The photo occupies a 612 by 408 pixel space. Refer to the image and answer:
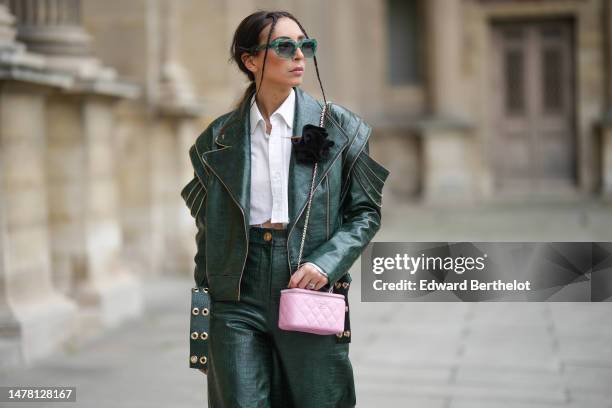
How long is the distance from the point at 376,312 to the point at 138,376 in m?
2.87

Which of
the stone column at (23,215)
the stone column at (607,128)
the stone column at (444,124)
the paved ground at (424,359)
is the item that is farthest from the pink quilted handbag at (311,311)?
the stone column at (607,128)

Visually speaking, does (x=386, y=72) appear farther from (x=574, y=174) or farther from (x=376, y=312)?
(x=376, y=312)

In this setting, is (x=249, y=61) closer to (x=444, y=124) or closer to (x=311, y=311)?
(x=311, y=311)

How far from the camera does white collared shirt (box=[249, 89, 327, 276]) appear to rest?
2.94 meters

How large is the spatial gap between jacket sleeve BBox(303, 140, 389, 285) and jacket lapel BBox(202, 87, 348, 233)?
11cm

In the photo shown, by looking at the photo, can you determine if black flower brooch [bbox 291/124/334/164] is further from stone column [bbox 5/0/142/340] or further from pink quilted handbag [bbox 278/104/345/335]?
stone column [bbox 5/0/142/340]

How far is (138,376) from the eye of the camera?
6004mm

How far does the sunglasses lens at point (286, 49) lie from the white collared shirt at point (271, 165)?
0.19m

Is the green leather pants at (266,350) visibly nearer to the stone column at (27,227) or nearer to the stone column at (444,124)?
the stone column at (27,227)

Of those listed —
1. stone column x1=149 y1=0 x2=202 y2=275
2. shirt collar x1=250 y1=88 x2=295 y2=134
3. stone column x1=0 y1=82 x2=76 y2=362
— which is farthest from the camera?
stone column x1=149 y1=0 x2=202 y2=275

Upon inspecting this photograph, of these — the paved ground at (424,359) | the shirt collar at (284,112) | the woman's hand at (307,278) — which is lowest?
the paved ground at (424,359)

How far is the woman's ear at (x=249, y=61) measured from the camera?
3021mm

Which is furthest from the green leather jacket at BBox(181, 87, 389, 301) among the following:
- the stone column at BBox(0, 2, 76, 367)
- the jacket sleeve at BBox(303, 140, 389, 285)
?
the stone column at BBox(0, 2, 76, 367)

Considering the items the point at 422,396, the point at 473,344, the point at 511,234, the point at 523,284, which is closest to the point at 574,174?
the point at 511,234
